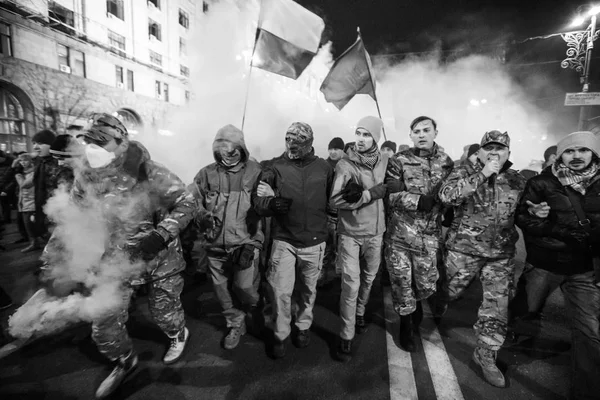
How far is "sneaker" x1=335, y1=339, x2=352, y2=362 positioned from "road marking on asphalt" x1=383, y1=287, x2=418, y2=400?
1.27ft

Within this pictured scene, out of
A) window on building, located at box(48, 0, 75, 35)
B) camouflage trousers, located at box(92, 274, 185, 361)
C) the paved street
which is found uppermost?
window on building, located at box(48, 0, 75, 35)

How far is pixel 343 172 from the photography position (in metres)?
2.99

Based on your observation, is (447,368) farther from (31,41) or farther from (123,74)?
(123,74)

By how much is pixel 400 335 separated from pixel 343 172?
6.08ft

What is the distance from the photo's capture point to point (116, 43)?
20812mm

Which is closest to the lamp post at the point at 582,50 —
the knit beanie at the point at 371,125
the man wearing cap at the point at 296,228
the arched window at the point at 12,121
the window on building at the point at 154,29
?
the knit beanie at the point at 371,125

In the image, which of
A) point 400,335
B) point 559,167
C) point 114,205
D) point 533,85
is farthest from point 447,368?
point 533,85

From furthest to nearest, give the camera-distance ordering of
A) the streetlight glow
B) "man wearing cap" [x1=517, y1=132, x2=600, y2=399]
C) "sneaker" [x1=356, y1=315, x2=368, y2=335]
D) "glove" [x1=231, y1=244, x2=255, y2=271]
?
the streetlight glow, "sneaker" [x1=356, y1=315, x2=368, y2=335], "glove" [x1=231, y1=244, x2=255, y2=271], "man wearing cap" [x1=517, y1=132, x2=600, y2=399]

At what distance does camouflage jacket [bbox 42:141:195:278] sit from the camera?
2514 millimetres

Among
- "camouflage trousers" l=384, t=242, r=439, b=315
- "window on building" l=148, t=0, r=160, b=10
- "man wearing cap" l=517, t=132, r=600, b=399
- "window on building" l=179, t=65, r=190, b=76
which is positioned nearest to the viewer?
"man wearing cap" l=517, t=132, r=600, b=399

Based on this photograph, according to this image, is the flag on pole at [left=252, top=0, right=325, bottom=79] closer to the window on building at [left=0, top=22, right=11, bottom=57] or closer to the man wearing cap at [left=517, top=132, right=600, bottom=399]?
the man wearing cap at [left=517, top=132, right=600, bottom=399]

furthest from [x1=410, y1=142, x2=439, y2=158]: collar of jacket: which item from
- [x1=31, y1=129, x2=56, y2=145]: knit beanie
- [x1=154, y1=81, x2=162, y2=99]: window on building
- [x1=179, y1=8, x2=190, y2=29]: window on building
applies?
[x1=179, y1=8, x2=190, y2=29]: window on building

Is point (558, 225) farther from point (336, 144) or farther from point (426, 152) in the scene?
point (336, 144)

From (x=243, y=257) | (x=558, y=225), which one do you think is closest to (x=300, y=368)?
(x=243, y=257)
